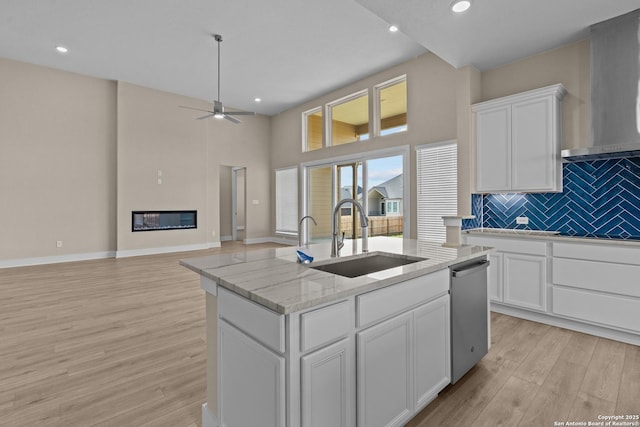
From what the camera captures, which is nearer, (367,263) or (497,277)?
(367,263)

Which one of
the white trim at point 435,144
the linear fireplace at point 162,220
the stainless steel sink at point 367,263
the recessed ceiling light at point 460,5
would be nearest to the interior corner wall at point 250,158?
the linear fireplace at point 162,220

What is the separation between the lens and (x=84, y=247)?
21.1ft

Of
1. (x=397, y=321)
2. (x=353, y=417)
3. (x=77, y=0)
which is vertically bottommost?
(x=353, y=417)

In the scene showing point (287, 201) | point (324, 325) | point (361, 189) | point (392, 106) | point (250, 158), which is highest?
point (392, 106)

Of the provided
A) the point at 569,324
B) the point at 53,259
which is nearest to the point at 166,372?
the point at 569,324

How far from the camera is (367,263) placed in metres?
2.07

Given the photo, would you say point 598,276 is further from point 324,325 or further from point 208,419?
point 208,419

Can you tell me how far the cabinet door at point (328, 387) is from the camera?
43.8 inches

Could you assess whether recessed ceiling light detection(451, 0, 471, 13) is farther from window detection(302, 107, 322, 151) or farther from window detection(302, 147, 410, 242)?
window detection(302, 107, 322, 151)

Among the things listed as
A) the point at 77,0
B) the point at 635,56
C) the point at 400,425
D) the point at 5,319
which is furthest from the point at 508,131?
the point at 5,319

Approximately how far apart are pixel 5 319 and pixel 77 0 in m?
3.88

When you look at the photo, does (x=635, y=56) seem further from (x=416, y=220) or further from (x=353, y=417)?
(x=353, y=417)

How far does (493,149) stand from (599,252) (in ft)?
5.11

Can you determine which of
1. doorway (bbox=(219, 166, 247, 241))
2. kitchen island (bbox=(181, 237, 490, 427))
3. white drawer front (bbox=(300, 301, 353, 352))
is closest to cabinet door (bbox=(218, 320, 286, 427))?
kitchen island (bbox=(181, 237, 490, 427))
